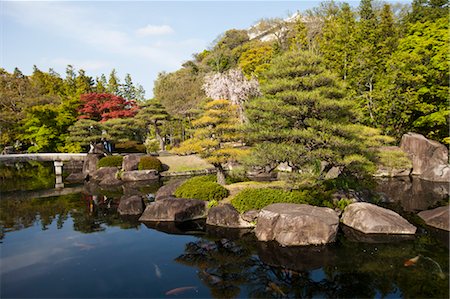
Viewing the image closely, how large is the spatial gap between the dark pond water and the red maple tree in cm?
2359

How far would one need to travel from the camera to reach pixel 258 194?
525 inches

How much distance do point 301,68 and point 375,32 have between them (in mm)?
25439

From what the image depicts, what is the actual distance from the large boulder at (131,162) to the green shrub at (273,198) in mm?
15343

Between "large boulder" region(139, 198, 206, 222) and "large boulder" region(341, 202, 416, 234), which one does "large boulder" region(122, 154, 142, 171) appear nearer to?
"large boulder" region(139, 198, 206, 222)

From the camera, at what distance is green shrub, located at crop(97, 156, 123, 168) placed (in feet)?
89.7

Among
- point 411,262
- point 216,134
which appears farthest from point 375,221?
point 216,134

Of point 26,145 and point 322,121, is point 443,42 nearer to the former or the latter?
point 322,121

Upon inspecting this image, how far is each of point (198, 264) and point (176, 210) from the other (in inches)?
184

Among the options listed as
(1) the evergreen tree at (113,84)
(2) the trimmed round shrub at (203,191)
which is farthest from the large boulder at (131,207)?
(1) the evergreen tree at (113,84)

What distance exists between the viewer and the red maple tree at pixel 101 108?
35812 millimetres

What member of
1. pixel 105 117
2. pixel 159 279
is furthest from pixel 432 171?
pixel 105 117

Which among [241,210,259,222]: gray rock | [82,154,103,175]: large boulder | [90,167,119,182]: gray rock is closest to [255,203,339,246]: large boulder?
[241,210,259,222]: gray rock

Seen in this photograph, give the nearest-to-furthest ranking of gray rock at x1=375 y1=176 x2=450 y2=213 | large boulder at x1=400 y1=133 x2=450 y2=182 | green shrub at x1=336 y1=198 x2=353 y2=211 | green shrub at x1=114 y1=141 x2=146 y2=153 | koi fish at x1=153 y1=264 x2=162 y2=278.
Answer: koi fish at x1=153 y1=264 x2=162 y2=278 < green shrub at x1=336 y1=198 x2=353 y2=211 < gray rock at x1=375 y1=176 x2=450 y2=213 < large boulder at x1=400 y1=133 x2=450 y2=182 < green shrub at x1=114 y1=141 x2=146 y2=153

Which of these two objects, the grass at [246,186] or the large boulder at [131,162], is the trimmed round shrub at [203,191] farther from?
the large boulder at [131,162]
